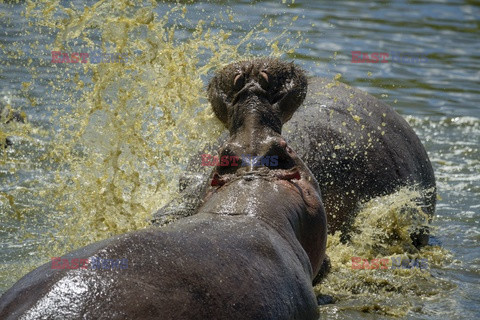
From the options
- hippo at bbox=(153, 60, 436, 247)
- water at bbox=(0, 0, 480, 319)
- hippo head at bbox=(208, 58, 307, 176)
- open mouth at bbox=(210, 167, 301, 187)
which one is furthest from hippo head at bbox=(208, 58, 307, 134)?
hippo at bbox=(153, 60, 436, 247)

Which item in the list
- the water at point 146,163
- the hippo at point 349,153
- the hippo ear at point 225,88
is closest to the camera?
the hippo ear at point 225,88

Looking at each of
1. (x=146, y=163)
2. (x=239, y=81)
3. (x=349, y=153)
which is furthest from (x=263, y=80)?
(x=349, y=153)

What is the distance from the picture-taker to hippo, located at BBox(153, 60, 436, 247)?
6086 mm

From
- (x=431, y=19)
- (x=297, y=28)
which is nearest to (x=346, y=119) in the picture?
(x=297, y=28)

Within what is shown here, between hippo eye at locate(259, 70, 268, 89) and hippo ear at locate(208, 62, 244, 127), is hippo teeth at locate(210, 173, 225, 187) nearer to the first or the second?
hippo ear at locate(208, 62, 244, 127)

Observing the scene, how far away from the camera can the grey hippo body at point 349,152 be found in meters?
6.09

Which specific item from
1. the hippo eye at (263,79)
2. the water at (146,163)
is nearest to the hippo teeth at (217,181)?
the hippo eye at (263,79)

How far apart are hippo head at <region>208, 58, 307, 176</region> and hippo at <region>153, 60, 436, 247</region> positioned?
875 millimetres

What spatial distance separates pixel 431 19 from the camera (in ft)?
55.0

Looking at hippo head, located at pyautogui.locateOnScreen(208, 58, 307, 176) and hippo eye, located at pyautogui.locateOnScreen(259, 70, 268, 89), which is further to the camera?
hippo eye, located at pyautogui.locateOnScreen(259, 70, 268, 89)

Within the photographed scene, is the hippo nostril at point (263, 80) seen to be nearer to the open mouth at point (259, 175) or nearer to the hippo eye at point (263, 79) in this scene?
the hippo eye at point (263, 79)

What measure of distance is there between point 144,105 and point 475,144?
202 inches

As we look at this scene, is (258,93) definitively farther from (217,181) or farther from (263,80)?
(217,181)

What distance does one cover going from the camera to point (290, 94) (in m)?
4.76
